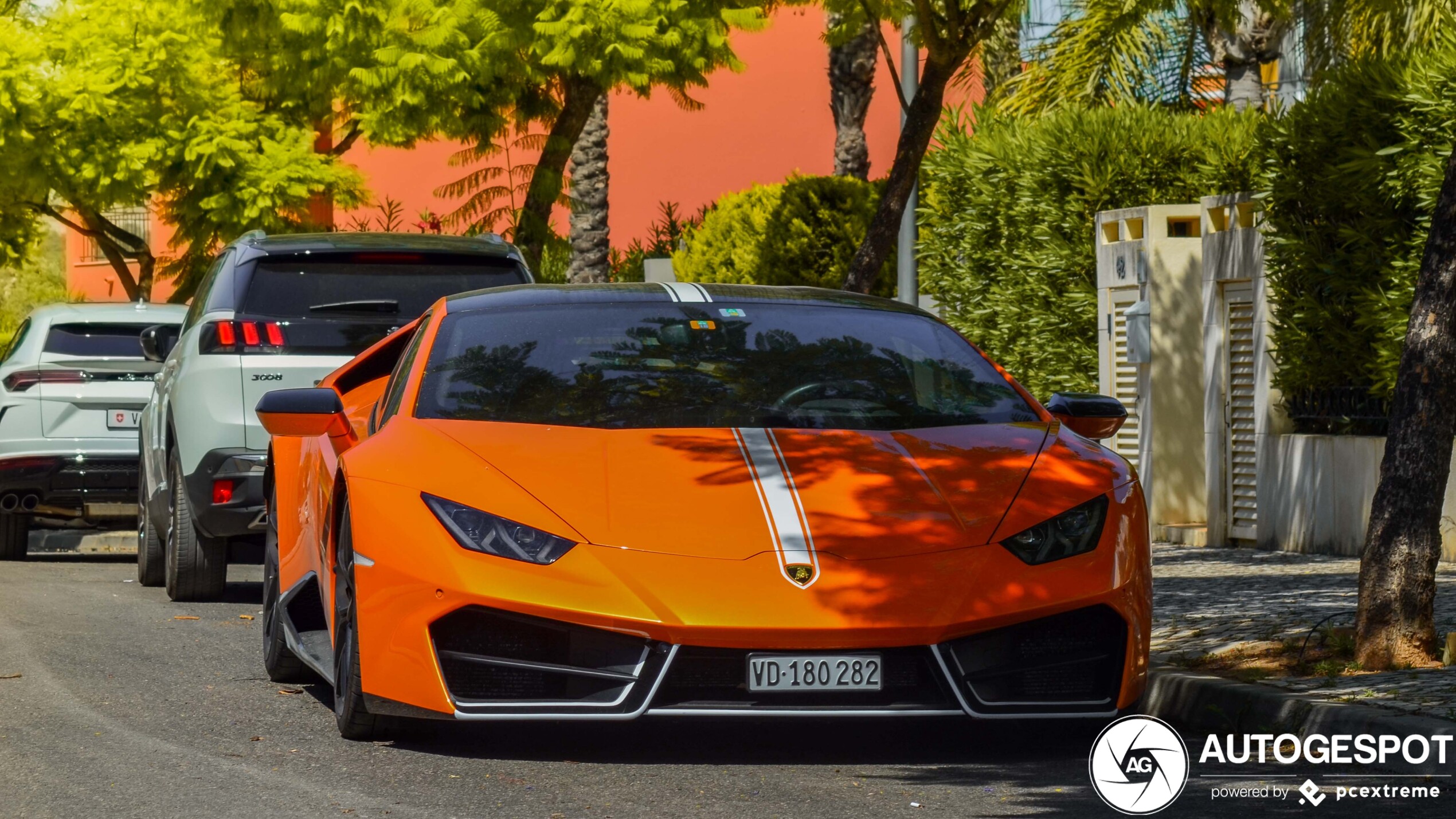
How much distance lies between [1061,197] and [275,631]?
9.79 meters

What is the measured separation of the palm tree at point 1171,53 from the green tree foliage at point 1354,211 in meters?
6.64

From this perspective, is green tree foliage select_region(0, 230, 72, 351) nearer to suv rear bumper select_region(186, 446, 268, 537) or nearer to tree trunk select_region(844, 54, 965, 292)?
tree trunk select_region(844, 54, 965, 292)

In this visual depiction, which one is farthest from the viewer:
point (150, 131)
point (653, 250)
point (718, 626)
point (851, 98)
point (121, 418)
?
point (150, 131)

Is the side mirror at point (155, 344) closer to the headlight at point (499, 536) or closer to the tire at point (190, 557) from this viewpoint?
the tire at point (190, 557)

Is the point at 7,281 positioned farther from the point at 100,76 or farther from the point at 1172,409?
the point at 1172,409

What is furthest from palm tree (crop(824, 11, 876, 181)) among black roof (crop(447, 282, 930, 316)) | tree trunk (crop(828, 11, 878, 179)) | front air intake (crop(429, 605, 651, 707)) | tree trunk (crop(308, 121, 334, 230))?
front air intake (crop(429, 605, 651, 707))

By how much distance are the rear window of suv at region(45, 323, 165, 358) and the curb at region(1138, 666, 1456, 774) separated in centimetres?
884

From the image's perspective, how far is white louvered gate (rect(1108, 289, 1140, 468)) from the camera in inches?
604

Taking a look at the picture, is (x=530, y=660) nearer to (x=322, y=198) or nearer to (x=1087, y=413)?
(x=1087, y=413)

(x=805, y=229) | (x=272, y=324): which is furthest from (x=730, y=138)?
(x=272, y=324)

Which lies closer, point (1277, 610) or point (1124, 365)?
point (1277, 610)

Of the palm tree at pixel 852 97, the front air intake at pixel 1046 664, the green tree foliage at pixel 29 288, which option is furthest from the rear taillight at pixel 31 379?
the green tree foliage at pixel 29 288

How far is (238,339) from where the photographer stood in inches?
411

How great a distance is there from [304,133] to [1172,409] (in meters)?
18.7
